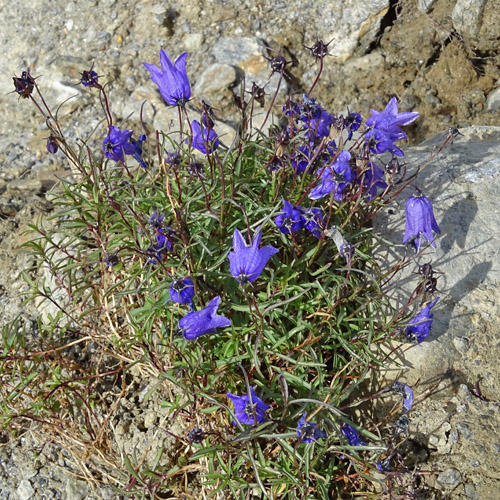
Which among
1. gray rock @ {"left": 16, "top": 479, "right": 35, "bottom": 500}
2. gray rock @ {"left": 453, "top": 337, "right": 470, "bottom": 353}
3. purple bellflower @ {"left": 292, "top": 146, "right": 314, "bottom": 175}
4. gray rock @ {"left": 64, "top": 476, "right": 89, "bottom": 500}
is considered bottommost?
gray rock @ {"left": 64, "top": 476, "right": 89, "bottom": 500}

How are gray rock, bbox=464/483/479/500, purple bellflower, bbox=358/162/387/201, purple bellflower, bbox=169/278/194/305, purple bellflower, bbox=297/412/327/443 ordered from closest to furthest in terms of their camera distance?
1. purple bellflower, bbox=297/412/327/443
2. purple bellflower, bbox=169/278/194/305
3. gray rock, bbox=464/483/479/500
4. purple bellflower, bbox=358/162/387/201

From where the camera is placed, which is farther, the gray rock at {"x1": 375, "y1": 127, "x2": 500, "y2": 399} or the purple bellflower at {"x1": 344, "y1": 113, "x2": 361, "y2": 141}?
the gray rock at {"x1": 375, "y1": 127, "x2": 500, "y2": 399}

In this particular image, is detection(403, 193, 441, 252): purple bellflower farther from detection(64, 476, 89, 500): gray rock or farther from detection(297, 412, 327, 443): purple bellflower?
detection(64, 476, 89, 500): gray rock

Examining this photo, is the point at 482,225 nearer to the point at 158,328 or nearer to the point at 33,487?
the point at 158,328

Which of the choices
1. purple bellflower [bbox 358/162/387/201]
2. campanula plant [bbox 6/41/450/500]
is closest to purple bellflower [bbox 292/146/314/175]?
campanula plant [bbox 6/41/450/500]

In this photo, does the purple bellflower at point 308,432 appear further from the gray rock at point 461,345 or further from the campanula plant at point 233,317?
the gray rock at point 461,345

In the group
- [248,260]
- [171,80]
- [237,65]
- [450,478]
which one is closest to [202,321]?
[248,260]

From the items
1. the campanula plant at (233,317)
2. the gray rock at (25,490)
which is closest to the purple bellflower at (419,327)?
the campanula plant at (233,317)
